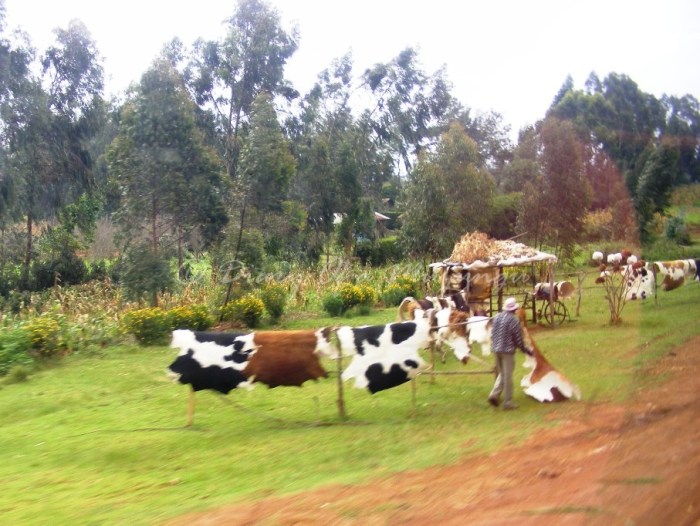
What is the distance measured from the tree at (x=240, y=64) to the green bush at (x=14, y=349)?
1387 cm

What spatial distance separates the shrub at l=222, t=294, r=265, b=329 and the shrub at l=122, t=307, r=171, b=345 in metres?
2.42

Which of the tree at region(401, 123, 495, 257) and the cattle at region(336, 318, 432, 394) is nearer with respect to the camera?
the cattle at region(336, 318, 432, 394)

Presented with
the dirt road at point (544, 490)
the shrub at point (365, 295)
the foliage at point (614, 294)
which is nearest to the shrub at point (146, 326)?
the shrub at point (365, 295)

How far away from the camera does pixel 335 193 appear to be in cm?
3011

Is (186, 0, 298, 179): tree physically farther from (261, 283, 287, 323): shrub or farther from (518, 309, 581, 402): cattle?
(518, 309, 581, 402): cattle

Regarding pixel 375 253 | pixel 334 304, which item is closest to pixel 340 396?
pixel 334 304

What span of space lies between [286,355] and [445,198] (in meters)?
17.1

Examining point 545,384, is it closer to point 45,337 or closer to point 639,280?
point 639,280

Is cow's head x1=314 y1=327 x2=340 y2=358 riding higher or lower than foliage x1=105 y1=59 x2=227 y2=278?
lower

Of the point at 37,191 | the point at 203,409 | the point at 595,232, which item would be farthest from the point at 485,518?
the point at 37,191

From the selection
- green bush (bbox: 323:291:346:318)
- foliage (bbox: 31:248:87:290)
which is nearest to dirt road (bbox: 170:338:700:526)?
green bush (bbox: 323:291:346:318)

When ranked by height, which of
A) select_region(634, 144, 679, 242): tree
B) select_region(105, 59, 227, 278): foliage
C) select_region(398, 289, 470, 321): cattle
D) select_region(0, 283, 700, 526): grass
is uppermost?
select_region(105, 59, 227, 278): foliage

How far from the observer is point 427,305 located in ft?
45.3

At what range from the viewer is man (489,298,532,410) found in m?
9.38
